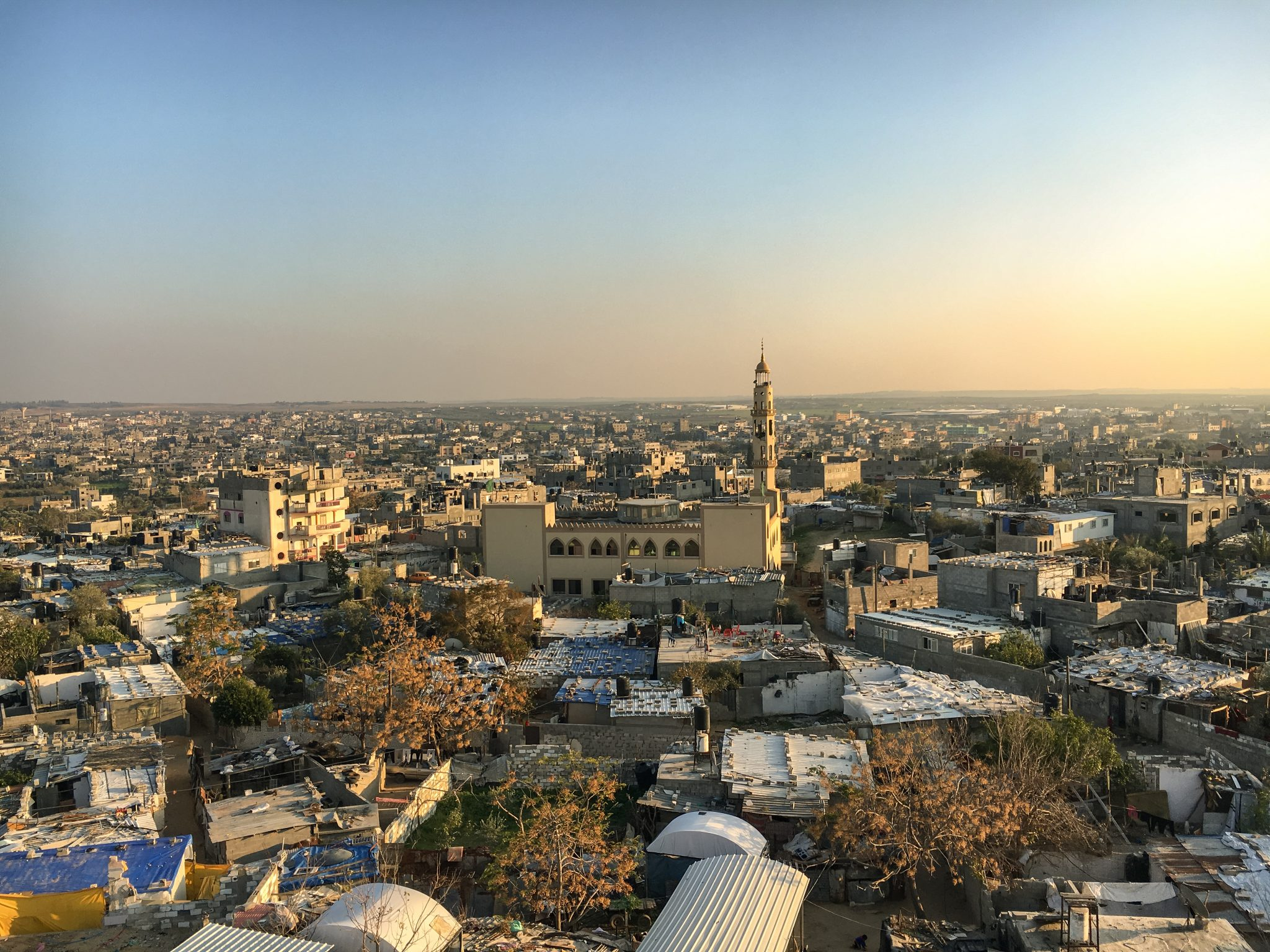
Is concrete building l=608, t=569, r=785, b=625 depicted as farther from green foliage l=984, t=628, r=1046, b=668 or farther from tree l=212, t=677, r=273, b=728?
tree l=212, t=677, r=273, b=728

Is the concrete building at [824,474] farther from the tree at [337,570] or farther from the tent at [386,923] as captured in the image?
the tent at [386,923]

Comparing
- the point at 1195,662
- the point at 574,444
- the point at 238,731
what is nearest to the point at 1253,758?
the point at 1195,662

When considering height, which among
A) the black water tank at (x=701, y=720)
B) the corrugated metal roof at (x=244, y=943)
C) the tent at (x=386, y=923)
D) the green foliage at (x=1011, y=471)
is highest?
the green foliage at (x=1011, y=471)

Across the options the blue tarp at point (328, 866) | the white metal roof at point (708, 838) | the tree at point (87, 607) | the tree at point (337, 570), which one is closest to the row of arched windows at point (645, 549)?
the tree at point (337, 570)

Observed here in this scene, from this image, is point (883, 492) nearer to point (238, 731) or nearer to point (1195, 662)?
point (1195, 662)

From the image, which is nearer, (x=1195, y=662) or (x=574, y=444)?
(x=1195, y=662)

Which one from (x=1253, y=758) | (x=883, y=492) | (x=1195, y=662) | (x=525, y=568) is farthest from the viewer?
(x=883, y=492)

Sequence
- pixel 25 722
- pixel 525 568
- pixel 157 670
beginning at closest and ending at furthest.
Result: pixel 25 722
pixel 157 670
pixel 525 568
